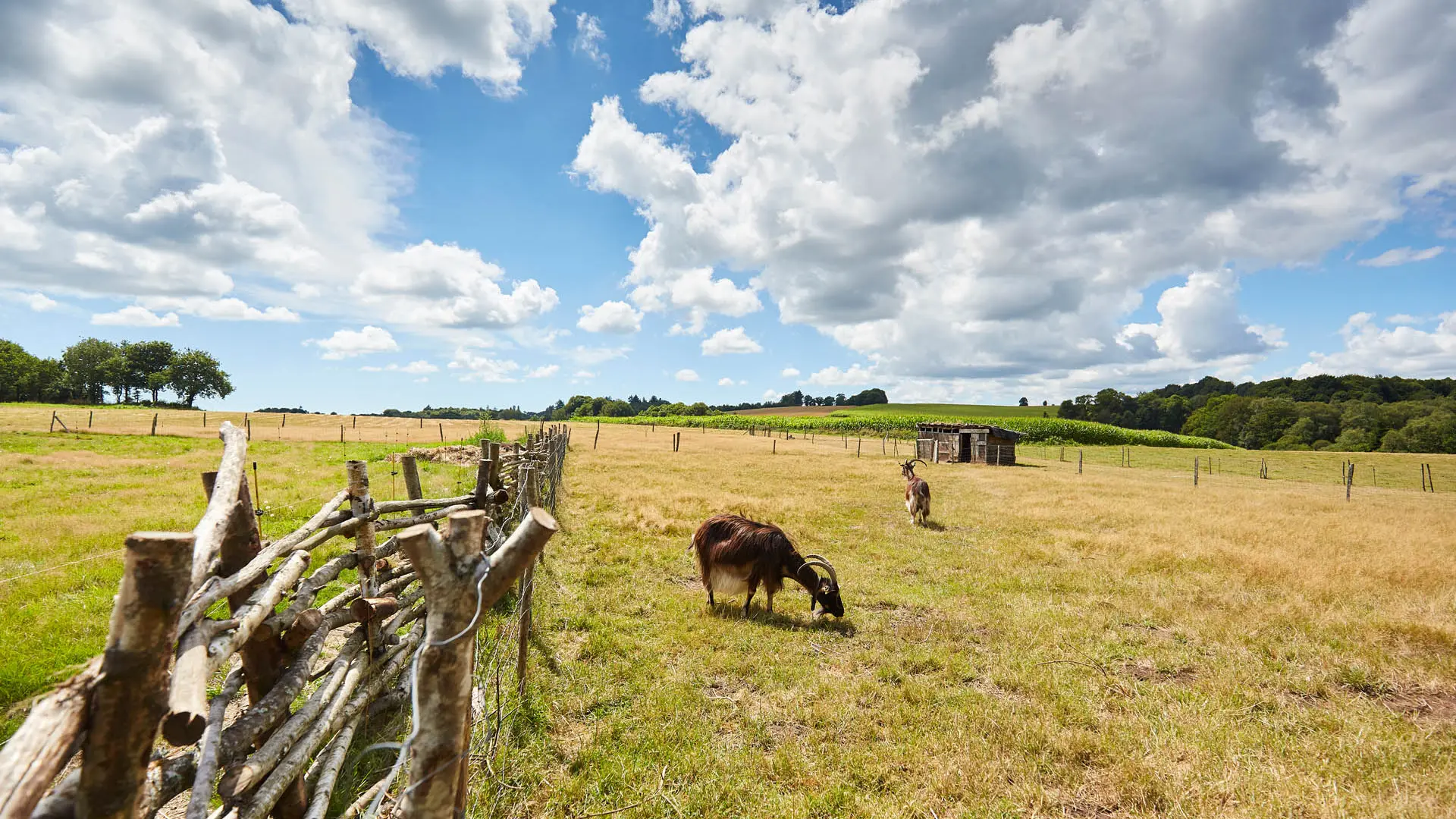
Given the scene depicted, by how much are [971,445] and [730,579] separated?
108ft

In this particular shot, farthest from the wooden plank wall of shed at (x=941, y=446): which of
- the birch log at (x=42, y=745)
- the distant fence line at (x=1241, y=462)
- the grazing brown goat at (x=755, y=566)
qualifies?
A: the birch log at (x=42, y=745)

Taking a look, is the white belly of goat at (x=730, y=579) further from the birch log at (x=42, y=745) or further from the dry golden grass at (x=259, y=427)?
the dry golden grass at (x=259, y=427)

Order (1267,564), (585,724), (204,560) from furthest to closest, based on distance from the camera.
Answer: (1267,564) < (585,724) < (204,560)

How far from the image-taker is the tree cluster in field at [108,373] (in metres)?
79.0

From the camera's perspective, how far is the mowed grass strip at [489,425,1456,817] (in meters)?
4.23

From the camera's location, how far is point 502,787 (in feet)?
13.2

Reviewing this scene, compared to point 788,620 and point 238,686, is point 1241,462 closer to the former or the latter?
point 788,620

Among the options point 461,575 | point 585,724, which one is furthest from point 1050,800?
point 461,575

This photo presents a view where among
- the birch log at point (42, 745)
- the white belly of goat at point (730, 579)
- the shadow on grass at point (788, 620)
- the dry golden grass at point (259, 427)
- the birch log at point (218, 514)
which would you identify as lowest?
the shadow on grass at point (788, 620)

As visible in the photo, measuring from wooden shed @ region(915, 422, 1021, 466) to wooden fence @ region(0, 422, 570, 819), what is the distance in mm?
35996

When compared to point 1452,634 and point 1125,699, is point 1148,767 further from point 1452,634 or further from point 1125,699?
point 1452,634

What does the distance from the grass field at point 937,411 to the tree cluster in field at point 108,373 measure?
93562 mm

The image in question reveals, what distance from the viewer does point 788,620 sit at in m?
7.72

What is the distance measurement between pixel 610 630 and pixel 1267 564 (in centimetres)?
1219
